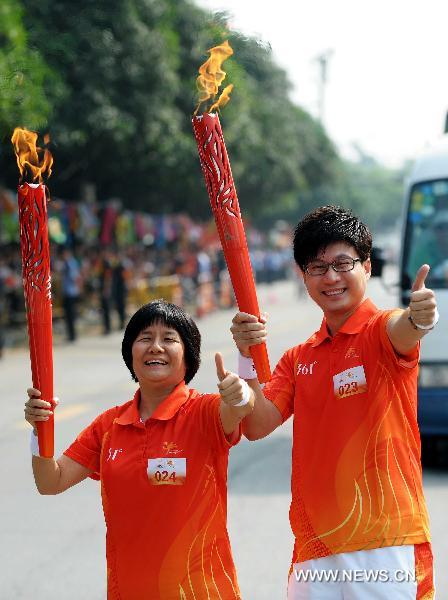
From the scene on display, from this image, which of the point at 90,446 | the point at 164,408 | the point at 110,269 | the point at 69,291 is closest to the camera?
the point at 164,408

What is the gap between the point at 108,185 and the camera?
75.6ft

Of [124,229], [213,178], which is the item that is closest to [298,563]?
[213,178]

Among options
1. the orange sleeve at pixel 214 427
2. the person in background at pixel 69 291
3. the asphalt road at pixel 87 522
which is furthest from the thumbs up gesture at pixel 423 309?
the person in background at pixel 69 291

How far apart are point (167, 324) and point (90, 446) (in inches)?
15.9

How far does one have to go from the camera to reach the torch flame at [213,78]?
9.00 ft

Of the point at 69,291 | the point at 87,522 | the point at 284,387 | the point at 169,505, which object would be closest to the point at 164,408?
the point at 169,505

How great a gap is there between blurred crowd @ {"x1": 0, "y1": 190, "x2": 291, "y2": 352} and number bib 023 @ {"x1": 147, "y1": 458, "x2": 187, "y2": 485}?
11.7 m

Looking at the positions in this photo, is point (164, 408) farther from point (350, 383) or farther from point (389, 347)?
point (389, 347)

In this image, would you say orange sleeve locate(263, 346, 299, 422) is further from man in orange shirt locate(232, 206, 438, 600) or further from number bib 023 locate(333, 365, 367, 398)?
number bib 023 locate(333, 365, 367, 398)

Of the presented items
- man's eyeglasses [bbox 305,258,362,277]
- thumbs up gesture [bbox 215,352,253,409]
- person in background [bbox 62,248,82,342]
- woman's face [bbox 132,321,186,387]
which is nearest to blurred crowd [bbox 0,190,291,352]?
person in background [bbox 62,248,82,342]

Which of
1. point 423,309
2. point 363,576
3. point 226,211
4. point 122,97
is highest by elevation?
point 122,97

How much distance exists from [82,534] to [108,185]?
1790cm

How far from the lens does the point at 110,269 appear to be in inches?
701

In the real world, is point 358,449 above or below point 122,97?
below
